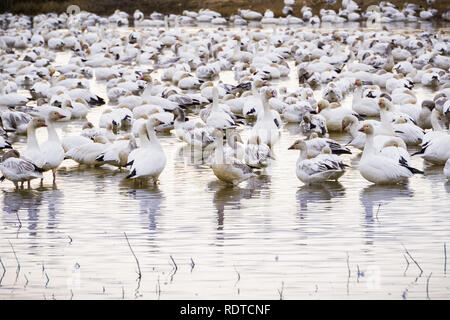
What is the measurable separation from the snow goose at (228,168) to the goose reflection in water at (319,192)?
2.31ft

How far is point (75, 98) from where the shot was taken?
53.9ft

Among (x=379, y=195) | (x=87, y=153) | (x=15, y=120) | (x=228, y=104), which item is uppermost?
(x=228, y=104)

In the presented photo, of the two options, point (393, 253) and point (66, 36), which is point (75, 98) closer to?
point (393, 253)

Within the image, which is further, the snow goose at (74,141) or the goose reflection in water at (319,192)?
the snow goose at (74,141)

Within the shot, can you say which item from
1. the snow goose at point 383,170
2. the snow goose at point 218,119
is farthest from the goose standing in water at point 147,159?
the snow goose at point 218,119

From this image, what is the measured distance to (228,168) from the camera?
33.6 feet

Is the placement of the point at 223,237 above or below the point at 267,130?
below

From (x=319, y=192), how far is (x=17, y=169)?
3.52 metres

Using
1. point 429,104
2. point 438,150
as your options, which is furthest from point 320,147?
point 429,104

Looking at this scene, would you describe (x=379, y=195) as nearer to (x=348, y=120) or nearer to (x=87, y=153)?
(x=348, y=120)

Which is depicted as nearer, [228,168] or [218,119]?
[228,168]

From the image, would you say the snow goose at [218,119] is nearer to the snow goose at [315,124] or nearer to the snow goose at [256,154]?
the snow goose at [315,124]

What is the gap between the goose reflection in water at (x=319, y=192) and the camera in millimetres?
9633

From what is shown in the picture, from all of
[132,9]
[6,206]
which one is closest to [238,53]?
[6,206]
